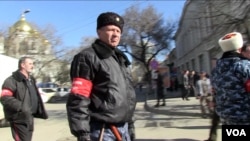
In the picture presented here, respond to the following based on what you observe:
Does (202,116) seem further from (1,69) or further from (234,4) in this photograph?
(1,69)

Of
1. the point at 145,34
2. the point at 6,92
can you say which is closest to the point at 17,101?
the point at 6,92

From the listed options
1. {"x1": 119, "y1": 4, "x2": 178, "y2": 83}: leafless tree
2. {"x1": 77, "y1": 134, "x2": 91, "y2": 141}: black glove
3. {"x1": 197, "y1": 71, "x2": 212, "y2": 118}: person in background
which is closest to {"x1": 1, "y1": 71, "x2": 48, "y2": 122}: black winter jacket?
{"x1": 77, "y1": 134, "x2": 91, "y2": 141}: black glove

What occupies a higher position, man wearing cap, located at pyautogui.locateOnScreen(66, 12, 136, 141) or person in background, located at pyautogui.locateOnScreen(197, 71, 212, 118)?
man wearing cap, located at pyautogui.locateOnScreen(66, 12, 136, 141)

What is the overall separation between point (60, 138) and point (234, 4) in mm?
7887

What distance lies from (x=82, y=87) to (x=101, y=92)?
166 millimetres

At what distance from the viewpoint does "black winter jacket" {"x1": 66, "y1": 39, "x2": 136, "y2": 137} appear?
10.6 feet

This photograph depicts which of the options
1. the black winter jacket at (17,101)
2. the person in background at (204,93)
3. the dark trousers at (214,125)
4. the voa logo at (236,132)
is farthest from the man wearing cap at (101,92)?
the person in background at (204,93)

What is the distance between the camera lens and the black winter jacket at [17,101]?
5589 millimetres

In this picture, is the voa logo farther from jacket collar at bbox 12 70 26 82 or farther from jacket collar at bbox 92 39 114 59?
jacket collar at bbox 12 70 26 82

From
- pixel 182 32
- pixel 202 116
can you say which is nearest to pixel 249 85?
pixel 202 116

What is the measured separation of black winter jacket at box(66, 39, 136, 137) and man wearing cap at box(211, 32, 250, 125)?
1.10 metres

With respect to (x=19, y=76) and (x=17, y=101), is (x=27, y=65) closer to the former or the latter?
(x=19, y=76)

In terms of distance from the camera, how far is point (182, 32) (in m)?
54.4

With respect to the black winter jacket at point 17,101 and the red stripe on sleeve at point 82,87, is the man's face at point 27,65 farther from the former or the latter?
the red stripe on sleeve at point 82,87
